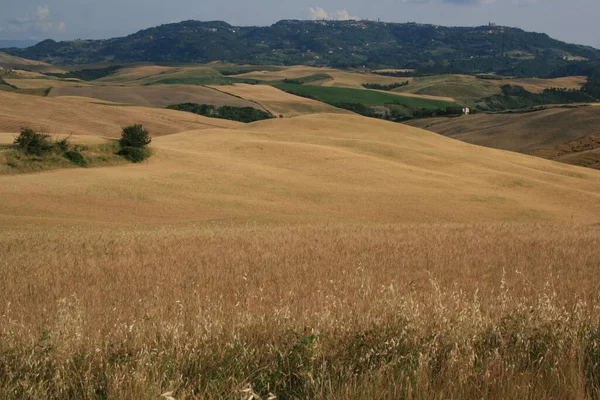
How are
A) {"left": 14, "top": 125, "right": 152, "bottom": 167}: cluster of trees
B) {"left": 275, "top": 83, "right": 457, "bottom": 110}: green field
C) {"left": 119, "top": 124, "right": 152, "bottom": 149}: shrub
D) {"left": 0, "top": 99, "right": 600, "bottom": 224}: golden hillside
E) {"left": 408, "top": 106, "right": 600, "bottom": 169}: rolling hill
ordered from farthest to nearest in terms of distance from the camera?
{"left": 275, "top": 83, "right": 457, "bottom": 110}: green field
{"left": 408, "top": 106, "right": 600, "bottom": 169}: rolling hill
{"left": 119, "top": 124, "right": 152, "bottom": 149}: shrub
{"left": 14, "top": 125, "right": 152, "bottom": 167}: cluster of trees
{"left": 0, "top": 99, "right": 600, "bottom": 224}: golden hillside

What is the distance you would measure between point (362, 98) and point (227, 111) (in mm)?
Answer: 57628

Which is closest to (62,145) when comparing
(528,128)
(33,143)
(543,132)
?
(33,143)

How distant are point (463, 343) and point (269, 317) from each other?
199cm

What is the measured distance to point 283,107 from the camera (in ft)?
431

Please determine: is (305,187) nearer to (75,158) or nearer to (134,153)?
(134,153)

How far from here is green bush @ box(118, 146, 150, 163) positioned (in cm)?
4003

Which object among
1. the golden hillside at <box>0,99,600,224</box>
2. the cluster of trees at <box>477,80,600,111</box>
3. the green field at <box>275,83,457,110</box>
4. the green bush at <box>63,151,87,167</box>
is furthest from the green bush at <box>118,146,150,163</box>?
the cluster of trees at <box>477,80,600,111</box>

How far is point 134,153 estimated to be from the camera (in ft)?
132

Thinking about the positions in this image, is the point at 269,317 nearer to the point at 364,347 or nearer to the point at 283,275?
the point at 364,347

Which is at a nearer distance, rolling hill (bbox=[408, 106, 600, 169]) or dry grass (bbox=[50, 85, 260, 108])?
rolling hill (bbox=[408, 106, 600, 169])

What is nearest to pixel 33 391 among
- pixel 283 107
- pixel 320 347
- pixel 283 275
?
pixel 320 347

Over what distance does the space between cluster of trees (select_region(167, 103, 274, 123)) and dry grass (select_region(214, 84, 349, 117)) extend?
6.19m

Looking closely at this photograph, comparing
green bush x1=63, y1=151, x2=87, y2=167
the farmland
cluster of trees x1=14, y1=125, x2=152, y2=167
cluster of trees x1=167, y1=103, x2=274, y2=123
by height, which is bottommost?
cluster of trees x1=167, y1=103, x2=274, y2=123

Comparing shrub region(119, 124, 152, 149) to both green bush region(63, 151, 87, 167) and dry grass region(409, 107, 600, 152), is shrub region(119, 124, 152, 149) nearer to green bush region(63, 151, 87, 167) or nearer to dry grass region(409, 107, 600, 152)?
green bush region(63, 151, 87, 167)
